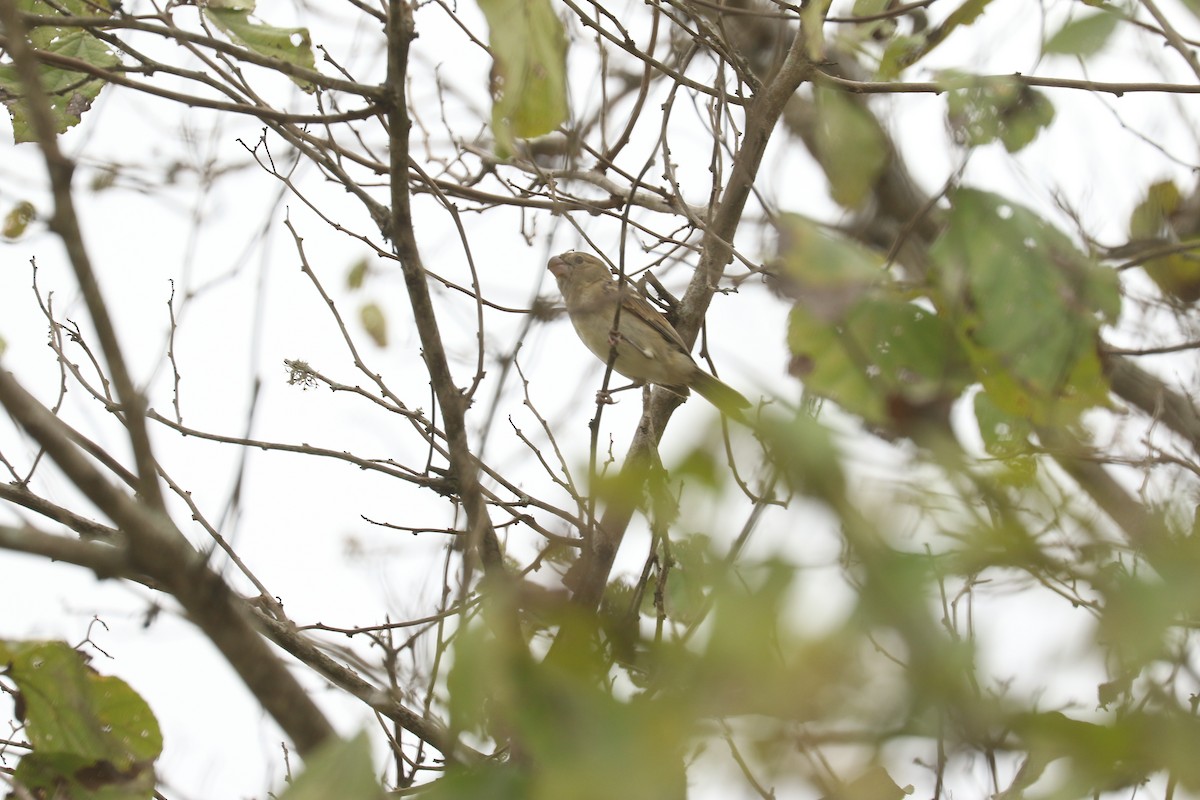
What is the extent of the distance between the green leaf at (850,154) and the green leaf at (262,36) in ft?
6.30

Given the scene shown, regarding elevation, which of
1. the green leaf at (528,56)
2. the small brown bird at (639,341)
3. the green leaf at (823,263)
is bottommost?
the green leaf at (823,263)

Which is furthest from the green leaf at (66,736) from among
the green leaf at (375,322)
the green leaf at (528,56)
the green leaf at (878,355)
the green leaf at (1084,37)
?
the green leaf at (375,322)

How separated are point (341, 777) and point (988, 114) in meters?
1.39

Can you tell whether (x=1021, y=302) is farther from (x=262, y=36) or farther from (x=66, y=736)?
(x=262, y=36)

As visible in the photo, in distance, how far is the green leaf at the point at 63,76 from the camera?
3.31 meters

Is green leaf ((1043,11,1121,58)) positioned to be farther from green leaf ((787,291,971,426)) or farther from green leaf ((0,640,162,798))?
green leaf ((0,640,162,798))

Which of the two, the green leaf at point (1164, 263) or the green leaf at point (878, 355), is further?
the green leaf at point (1164, 263)

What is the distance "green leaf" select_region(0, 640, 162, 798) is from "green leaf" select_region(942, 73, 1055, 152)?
209cm

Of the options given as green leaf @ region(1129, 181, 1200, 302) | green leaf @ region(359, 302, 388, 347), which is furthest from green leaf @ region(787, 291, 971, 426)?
green leaf @ region(359, 302, 388, 347)

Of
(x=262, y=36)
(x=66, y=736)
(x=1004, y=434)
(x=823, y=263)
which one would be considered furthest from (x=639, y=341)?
(x=823, y=263)

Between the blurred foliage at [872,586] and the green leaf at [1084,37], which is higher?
the green leaf at [1084,37]

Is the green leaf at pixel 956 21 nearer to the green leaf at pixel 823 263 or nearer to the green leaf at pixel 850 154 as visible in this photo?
the green leaf at pixel 850 154

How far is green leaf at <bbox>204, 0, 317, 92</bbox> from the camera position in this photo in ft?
10.3

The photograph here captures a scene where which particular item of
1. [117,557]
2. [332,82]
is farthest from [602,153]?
[117,557]
